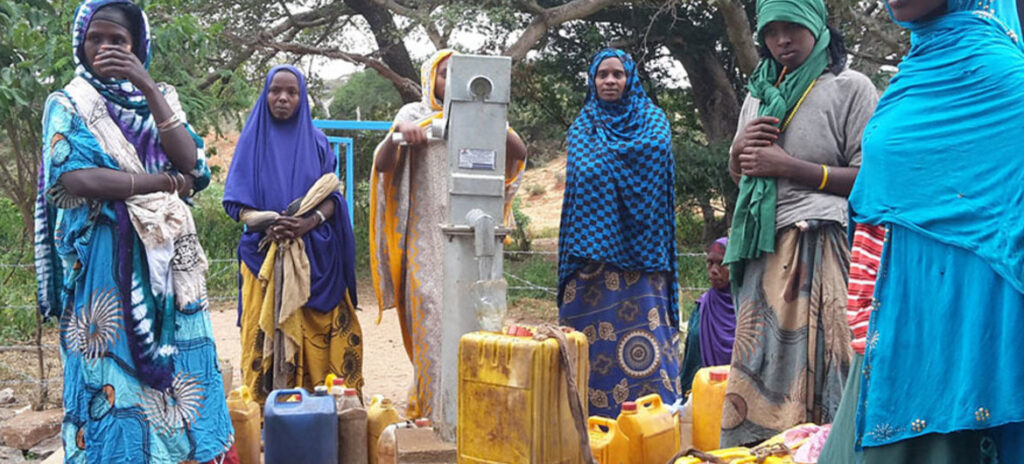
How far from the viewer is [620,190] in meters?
4.70

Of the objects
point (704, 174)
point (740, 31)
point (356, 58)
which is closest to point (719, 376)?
point (740, 31)

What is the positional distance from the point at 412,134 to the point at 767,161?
164 cm

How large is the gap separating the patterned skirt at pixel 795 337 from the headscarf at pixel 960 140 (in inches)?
48.2

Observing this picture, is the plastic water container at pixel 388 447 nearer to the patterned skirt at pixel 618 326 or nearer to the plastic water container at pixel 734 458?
the patterned skirt at pixel 618 326

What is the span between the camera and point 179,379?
3.54 m

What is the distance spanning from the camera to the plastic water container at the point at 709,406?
397 centimetres

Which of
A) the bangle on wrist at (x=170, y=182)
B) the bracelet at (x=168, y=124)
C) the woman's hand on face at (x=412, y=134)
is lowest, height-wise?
the bangle on wrist at (x=170, y=182)

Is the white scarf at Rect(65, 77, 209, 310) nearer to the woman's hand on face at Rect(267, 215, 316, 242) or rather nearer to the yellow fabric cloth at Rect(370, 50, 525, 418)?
the yellow fabric cloth at Rect(370, 50, 525, 418)

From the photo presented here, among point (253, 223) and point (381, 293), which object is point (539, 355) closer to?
point (381, 293)

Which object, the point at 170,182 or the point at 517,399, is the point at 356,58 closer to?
the point at 170,182

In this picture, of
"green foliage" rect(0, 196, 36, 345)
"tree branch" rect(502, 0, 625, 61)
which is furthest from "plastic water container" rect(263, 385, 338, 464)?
"tree branch" rect(502, 0, 625, 61)

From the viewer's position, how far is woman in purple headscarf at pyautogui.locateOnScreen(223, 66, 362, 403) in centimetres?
517

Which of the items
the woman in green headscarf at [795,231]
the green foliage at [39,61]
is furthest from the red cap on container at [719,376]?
the green foliage at [39,61]

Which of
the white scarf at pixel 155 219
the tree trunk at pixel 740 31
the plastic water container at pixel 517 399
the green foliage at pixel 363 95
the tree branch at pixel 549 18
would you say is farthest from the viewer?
the green foliage at pixel 363 95
